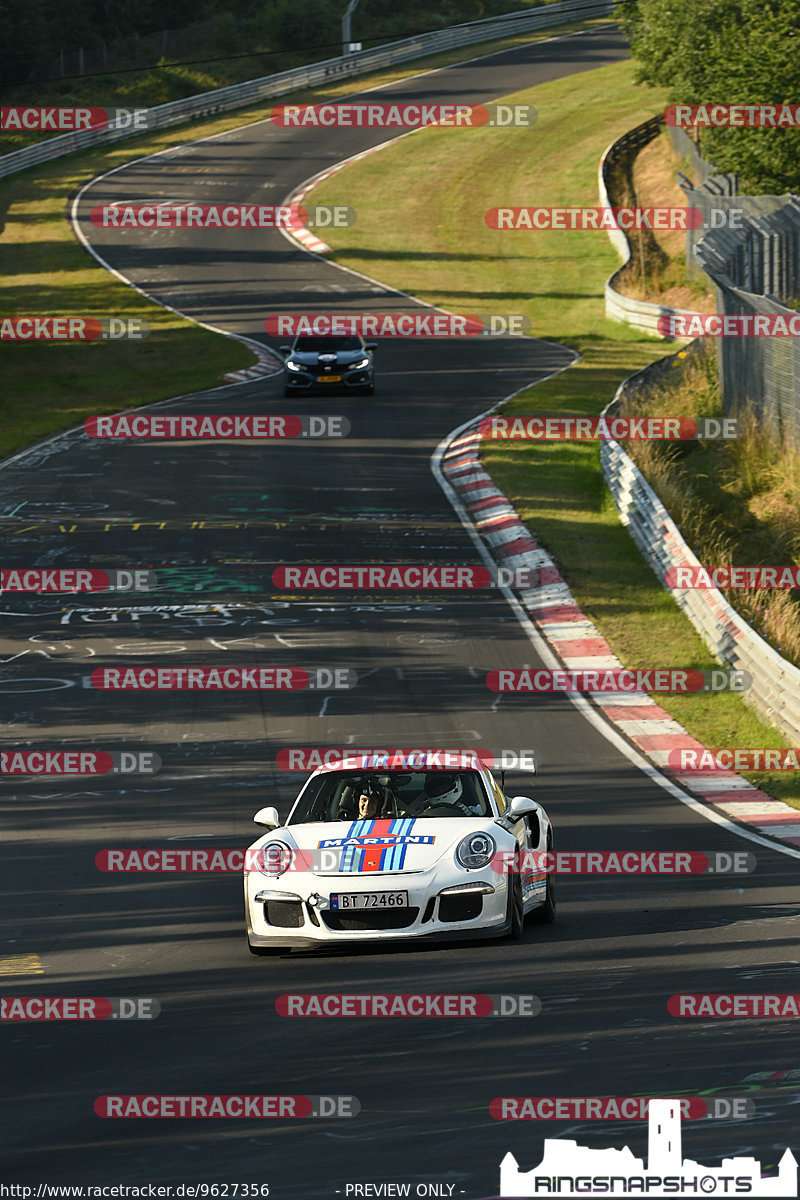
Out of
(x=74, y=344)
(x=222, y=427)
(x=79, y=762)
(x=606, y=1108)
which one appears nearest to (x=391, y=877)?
(x=606, y=1108)

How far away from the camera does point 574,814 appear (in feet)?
42.4

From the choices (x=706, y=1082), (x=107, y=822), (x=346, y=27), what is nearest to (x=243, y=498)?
(x=107, y=822)

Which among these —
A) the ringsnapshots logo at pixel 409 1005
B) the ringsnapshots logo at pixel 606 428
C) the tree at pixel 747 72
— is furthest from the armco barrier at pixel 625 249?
the ringsnapshots logo at pixel 409 1005

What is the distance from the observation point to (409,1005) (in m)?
8.24

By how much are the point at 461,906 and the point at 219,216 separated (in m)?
53.2

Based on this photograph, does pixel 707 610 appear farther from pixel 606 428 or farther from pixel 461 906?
pixel 461 906

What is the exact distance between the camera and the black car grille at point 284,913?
30.8 ft

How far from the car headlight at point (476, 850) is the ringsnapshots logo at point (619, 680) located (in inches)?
299

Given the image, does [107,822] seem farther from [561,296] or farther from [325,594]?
[561,296]

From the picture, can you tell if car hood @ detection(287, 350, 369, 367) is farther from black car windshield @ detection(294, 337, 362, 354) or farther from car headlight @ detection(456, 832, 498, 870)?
car headlight @ detection(456, 832, 498, 870)

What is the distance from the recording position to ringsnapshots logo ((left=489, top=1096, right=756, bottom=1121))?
633 centimetres

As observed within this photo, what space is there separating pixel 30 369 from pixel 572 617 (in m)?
23.7

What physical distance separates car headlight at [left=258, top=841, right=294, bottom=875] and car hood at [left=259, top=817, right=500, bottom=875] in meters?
0.07

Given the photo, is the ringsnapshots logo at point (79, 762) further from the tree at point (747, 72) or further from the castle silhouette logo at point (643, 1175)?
the tree at point (747, 72)
